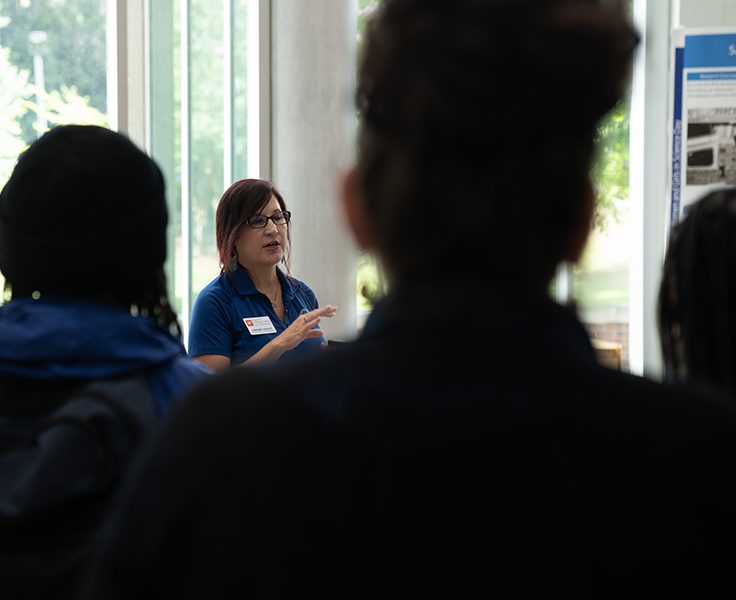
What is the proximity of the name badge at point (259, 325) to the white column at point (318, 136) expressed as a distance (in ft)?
6.91

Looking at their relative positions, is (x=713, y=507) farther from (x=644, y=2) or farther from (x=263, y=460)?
(x=644, y=2)

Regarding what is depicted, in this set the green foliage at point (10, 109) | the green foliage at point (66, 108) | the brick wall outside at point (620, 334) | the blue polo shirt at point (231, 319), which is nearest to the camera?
the blue polo shirt at point (231, 319)

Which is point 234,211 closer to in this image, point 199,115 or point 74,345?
point 199,115

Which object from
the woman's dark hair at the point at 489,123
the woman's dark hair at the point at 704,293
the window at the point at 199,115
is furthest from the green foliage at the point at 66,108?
the woman's dark hair at the point at 489,123

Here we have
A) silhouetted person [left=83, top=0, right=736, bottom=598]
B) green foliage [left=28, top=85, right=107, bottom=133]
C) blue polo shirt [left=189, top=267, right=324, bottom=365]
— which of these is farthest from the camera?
green foliage [left=28, top=85, right=107, bottom=133]

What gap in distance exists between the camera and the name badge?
161 inches

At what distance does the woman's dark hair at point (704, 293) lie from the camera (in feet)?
4.09

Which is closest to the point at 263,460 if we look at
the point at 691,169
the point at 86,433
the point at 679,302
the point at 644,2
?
the point at 86,433

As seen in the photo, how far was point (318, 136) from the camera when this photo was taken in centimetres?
630

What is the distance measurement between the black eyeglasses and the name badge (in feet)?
1.28

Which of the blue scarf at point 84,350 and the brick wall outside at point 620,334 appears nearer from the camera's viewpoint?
the blue scarf at point 84,350

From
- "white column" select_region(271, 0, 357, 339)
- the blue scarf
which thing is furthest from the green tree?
the blue scarf

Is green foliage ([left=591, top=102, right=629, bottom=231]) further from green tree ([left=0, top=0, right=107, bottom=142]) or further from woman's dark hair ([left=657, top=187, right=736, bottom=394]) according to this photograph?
woman's dark hair ([left=657, top=187, right=736, bottom=394])

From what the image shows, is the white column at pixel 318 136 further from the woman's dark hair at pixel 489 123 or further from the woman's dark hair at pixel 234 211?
the woman's dark hair at pixel 489 123
